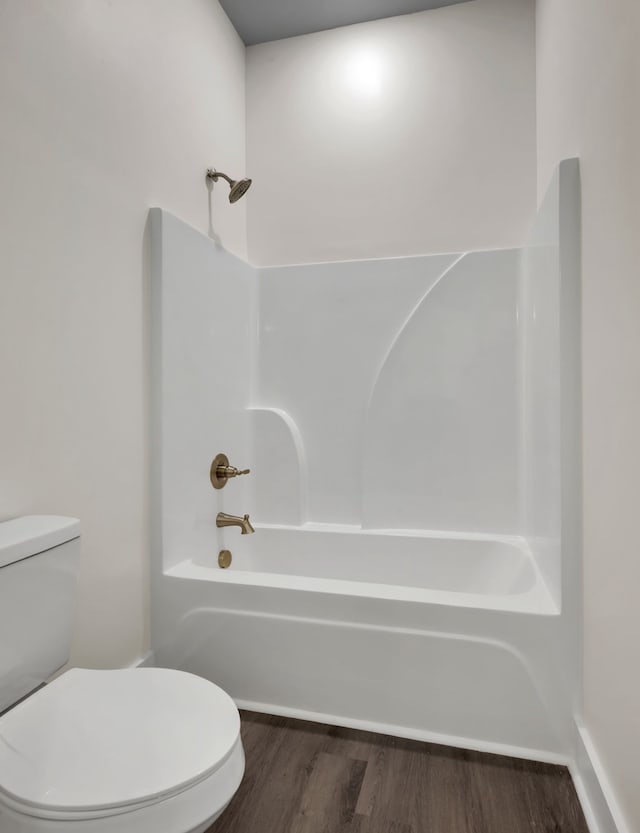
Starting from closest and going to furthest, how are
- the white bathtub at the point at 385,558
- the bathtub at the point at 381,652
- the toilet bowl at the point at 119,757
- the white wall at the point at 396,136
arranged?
the toilet bowl at the point at 119,757 → the bathtub at the point at 381,652 → the white bathtub at the point at 385,558 → the white wall at the point at 396,136

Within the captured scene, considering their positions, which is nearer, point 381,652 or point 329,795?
point 329,795

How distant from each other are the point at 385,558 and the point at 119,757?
1.48 metres

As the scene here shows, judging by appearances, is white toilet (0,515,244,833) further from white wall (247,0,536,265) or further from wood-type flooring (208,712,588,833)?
white wall (247,0,536,265)

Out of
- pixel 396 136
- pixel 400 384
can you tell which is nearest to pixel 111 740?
pixel 400 384

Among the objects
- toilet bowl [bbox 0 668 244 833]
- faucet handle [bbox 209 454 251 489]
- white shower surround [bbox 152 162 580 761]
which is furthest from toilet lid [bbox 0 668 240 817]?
faucet handle [bbox 209 454 251 489]

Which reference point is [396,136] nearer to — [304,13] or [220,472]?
[304,13]

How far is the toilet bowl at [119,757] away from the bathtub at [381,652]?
1.80ft

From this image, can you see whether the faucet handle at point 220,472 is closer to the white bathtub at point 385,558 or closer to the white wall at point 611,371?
the white bathtub at point 385,558

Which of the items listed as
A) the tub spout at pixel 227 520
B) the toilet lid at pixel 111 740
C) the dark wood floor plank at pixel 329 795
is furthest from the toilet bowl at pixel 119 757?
the tub spout at pixel 227 520

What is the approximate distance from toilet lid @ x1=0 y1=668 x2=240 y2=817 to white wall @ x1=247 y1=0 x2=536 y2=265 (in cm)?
204

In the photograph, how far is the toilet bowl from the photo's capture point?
802mm

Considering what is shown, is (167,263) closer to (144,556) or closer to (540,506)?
(144,556)

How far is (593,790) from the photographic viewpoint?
3.98 feet

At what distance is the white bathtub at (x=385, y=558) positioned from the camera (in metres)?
2.02
